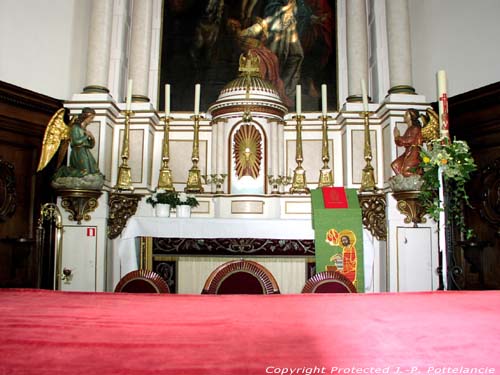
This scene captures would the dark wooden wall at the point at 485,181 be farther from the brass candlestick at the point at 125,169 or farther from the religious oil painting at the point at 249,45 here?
the brass candlestick at the point at 125,169

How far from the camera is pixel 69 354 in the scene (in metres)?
1.00

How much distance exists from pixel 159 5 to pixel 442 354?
716 centimetres

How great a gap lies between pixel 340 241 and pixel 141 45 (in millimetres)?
3993

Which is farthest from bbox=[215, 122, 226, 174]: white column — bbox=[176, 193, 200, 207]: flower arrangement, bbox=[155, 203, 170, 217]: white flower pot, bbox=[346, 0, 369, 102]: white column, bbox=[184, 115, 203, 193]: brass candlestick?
bbox=[346, 0, 369, 102]: white column

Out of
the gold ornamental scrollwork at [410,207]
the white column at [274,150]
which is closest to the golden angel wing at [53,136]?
the white column at [274,150]

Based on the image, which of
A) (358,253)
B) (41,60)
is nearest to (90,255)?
(41,60)

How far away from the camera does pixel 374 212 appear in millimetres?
5820

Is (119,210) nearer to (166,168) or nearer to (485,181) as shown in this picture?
(166,168)

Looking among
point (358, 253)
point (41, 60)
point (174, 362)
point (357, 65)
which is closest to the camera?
point (174, 362)

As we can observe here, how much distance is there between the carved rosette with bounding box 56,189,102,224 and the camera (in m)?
5.47

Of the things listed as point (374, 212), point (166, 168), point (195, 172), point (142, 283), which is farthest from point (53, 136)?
point (374, 212)

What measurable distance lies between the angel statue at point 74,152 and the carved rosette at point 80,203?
0.08 metres

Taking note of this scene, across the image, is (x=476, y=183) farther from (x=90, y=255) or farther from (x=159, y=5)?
(x=159, y=5)

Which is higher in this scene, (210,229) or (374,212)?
(374,212)
